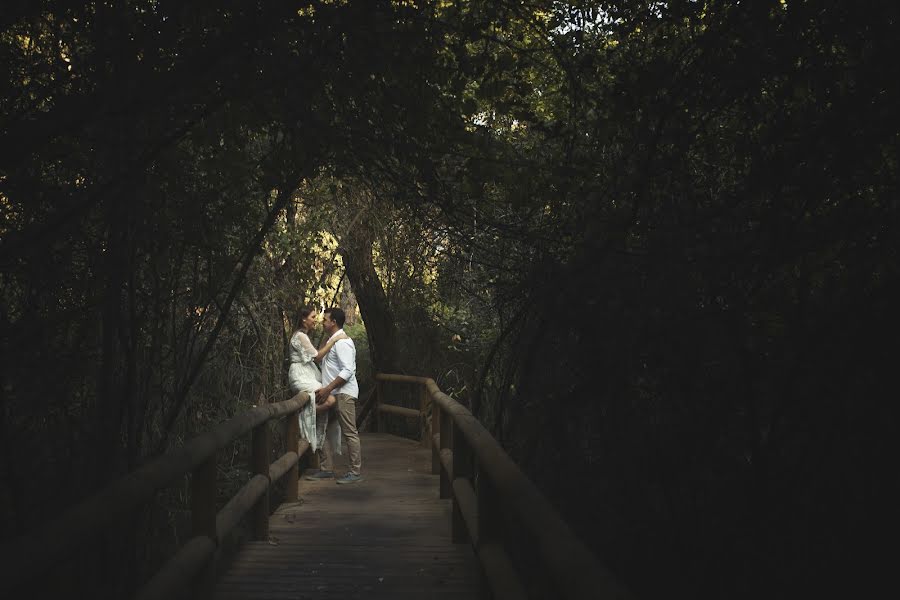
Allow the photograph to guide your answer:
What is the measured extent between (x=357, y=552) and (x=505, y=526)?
5.51 feet

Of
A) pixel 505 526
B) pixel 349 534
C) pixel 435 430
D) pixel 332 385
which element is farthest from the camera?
pixel 435 430

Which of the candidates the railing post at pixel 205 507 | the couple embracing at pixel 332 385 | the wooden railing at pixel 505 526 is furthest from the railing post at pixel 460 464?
the couple embracing at pixel 332 385

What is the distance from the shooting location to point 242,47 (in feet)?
12.7

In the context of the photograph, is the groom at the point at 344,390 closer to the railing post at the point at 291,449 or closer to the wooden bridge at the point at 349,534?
the wooden bridge at the point at 349,534

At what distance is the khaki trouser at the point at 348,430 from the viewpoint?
10.1m

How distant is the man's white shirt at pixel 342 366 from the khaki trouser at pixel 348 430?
0.41ft

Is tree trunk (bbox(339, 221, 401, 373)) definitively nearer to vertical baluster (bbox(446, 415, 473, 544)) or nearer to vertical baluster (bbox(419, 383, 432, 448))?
vertical baluster (bbox(419, 383, 432, 448))

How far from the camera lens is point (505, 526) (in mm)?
5070

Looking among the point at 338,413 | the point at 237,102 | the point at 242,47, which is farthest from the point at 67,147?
the point at 338,413

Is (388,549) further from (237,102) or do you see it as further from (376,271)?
(376,271)

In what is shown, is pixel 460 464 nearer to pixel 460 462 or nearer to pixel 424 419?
pixel 460 462

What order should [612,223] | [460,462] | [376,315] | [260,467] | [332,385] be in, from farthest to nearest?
[376,315] < [332,385] < [260,467] < [460,462] < [612,223]

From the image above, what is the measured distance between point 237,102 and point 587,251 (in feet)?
5.88

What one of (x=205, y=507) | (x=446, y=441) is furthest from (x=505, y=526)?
(x=446, y=441)
